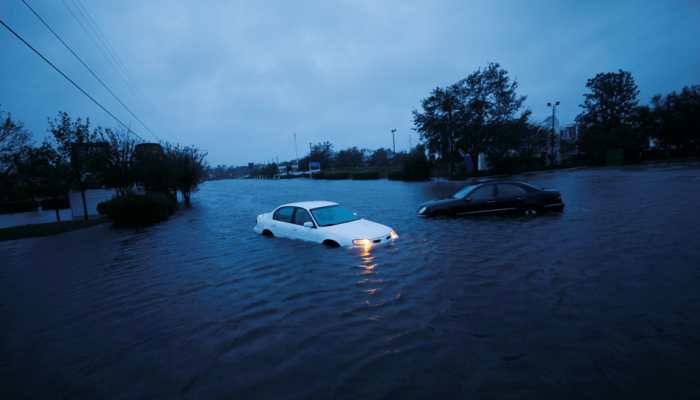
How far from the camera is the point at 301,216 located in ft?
30.0

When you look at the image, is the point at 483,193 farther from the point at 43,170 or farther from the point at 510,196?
the point at 43,170

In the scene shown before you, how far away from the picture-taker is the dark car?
11.2m

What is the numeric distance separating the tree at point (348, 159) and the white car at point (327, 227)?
316ft

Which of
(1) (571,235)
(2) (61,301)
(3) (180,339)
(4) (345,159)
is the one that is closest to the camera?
(3) (180,339)

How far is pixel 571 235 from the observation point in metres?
8.15

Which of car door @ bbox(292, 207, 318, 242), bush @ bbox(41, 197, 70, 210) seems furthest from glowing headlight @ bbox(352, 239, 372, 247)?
bush @ bbox(41, 197, 70, 210)

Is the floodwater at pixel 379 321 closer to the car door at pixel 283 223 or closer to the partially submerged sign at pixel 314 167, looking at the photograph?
the car door at pixel 283 223

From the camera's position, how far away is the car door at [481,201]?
38.0 feet

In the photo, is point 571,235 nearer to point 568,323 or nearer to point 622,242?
point 622,242

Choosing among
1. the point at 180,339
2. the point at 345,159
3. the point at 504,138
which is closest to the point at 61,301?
the point at 180,339

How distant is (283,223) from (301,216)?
2.77 ft

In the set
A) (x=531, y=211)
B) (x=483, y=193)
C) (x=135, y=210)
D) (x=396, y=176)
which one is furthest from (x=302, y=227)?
(x=396, y=176)

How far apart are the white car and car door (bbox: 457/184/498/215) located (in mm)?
4130

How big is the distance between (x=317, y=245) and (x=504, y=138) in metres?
37.4
